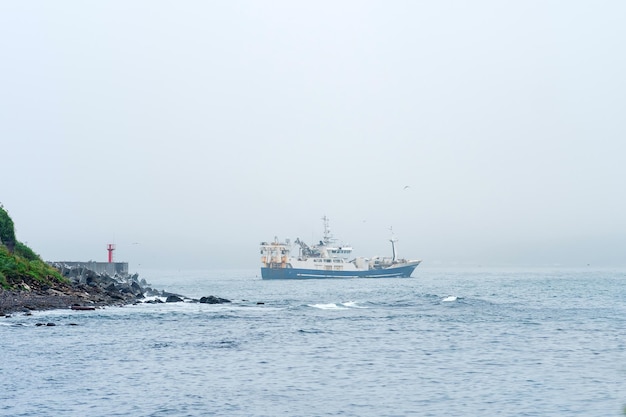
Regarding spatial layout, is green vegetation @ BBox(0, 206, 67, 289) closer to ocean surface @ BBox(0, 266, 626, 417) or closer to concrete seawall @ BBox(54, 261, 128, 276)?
ocean surface @ BBox(0, 266, 626, 417)

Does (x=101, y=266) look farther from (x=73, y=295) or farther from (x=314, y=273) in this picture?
(x=314, y=273)

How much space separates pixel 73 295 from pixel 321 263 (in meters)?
74.9

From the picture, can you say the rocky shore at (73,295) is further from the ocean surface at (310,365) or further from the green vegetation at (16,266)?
the ocean surface at (310,365)

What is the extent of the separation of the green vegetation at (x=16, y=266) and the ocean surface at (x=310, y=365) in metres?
6.01

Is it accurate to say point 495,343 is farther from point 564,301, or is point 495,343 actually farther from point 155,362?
point 564,301

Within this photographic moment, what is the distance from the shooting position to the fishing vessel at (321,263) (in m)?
116

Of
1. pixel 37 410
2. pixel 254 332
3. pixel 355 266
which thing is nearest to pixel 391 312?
pixel 254 332

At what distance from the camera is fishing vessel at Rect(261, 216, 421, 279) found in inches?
4582

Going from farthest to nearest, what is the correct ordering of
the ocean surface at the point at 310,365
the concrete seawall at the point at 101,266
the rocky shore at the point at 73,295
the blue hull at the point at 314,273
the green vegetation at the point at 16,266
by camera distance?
the blue hull at the point at 314,273 → the concrete seawall at the point at 101,266 → the green vegetation at the point at 16,266 → the rocky shore at the point at 73,295 → the ocean surface at the point at 310,365

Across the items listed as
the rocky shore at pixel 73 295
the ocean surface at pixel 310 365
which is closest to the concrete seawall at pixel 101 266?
A: the rocky shore at pixel 73 295

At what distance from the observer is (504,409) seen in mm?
16203

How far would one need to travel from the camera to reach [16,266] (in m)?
41.9

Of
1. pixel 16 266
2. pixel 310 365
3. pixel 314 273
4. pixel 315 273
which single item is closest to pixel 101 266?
pixel 16 266

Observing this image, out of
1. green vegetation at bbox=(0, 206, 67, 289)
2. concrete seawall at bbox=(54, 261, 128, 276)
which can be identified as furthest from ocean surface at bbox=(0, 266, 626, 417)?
concrete seawall at bbox=(54, 261, 128, 276)
